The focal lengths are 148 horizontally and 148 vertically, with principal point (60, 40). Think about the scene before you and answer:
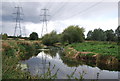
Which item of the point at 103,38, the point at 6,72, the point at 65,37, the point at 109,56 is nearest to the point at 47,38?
the point at 65,37

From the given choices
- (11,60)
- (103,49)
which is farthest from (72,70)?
(103,49)

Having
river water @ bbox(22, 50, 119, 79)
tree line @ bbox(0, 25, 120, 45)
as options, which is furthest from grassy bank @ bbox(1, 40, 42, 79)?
tree line @ bbox(0, 25, 120, 45)

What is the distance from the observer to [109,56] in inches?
455

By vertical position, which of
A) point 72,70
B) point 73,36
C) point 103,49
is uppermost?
point 73,36

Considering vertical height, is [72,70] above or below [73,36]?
below

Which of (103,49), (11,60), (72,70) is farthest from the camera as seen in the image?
(103,49)

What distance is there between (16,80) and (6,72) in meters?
0.63

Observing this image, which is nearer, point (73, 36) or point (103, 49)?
point (103, 49)

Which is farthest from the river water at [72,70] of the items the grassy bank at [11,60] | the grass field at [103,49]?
the grass field at [103,49]

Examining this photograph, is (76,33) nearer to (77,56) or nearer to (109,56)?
(77,56)

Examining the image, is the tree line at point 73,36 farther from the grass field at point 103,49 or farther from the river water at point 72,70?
the river water at point 72,70

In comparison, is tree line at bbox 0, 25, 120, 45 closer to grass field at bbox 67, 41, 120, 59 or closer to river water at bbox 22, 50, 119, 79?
grass field at bbox 67, 41, 120, 59

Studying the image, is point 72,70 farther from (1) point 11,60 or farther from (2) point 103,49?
(2) point 103,49

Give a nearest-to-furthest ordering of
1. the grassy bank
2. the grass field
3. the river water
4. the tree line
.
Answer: the grassy bank
the river water
the grass field
the tree line
